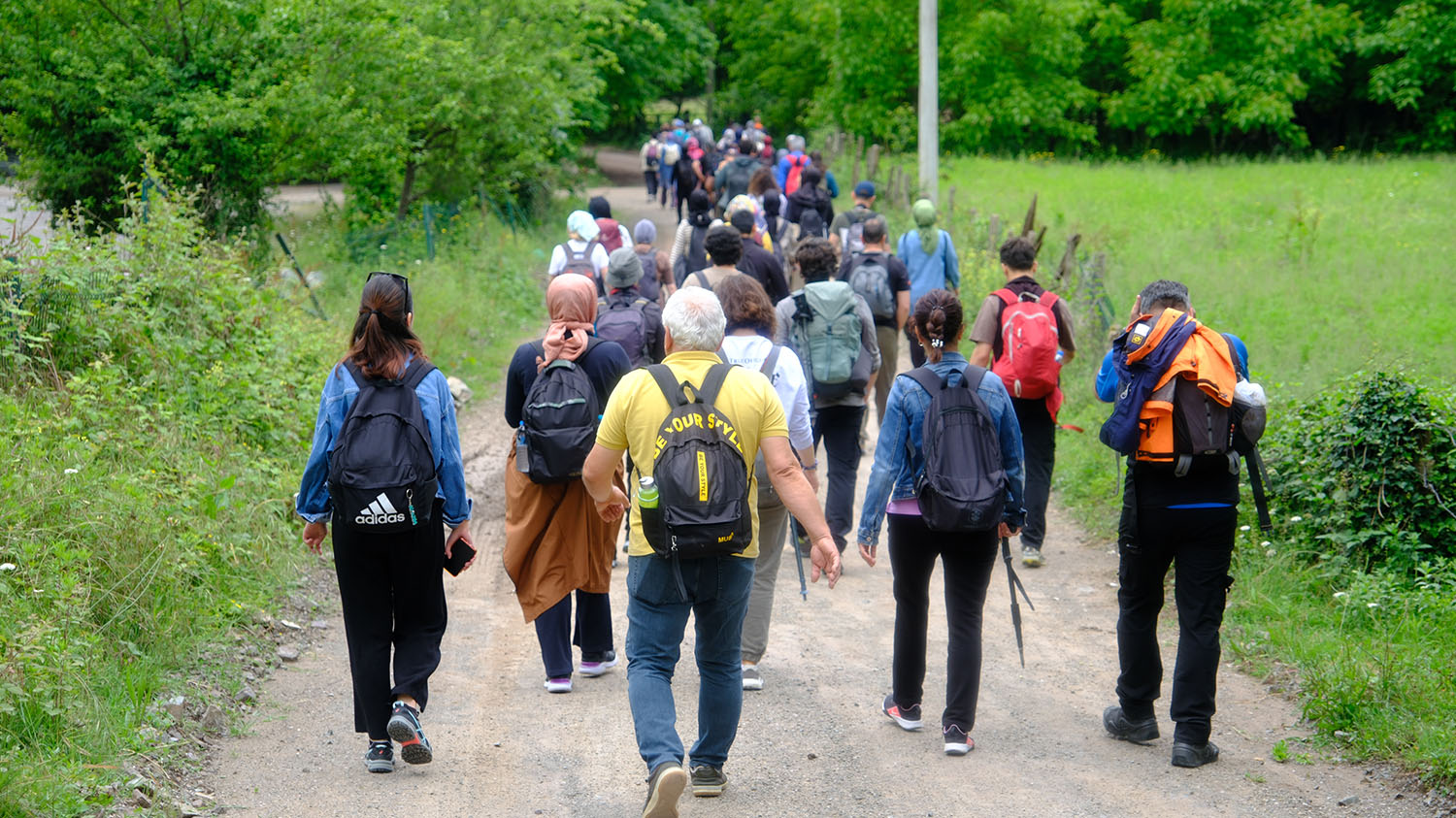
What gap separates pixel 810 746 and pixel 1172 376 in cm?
209

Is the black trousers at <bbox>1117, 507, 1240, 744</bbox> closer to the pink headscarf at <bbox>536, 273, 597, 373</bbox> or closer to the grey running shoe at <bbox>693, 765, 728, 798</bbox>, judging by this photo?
the grey running shoe at <bbox>693, 765, 728, 798</bbox>

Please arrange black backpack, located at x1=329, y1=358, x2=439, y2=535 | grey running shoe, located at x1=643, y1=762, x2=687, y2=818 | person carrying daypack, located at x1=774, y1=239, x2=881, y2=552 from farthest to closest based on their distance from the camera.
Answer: person carrying daypack, located at x1=774, y1=239, x2=881, y2=552 → black backpack, located at x1=329, y1=358, x2=439, y2=535 → grey running shoe, located at x1=643, y1=762, x2=687, y2=818

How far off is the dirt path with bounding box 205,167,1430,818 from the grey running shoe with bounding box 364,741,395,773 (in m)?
0.04

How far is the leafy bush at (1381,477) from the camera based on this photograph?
6352 mm

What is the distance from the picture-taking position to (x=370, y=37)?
1262 centimetres

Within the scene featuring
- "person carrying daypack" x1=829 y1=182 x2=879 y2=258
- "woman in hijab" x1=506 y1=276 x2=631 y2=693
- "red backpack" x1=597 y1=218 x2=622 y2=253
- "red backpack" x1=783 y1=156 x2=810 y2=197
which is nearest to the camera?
"woman in hijab" x1=506 y1=276 x2=631 y2=693

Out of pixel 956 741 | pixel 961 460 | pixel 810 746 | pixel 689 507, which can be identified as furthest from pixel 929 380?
pixel 810 746

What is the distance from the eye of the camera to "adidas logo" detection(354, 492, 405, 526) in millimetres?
4520

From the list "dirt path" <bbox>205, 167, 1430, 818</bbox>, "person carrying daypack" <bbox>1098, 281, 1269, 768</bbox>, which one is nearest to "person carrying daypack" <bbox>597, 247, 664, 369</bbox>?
"dirt path" <bbox>205, 167, 1430, 818</bbox>

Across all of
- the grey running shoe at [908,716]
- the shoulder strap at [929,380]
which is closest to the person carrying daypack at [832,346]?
the shoulder strap at [929,380]

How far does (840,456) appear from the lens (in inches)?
300

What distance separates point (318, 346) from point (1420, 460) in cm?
747

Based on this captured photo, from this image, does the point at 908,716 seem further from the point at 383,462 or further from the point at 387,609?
the point at 383,462

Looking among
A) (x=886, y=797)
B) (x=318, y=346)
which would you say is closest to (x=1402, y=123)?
(x=318, y=346)
